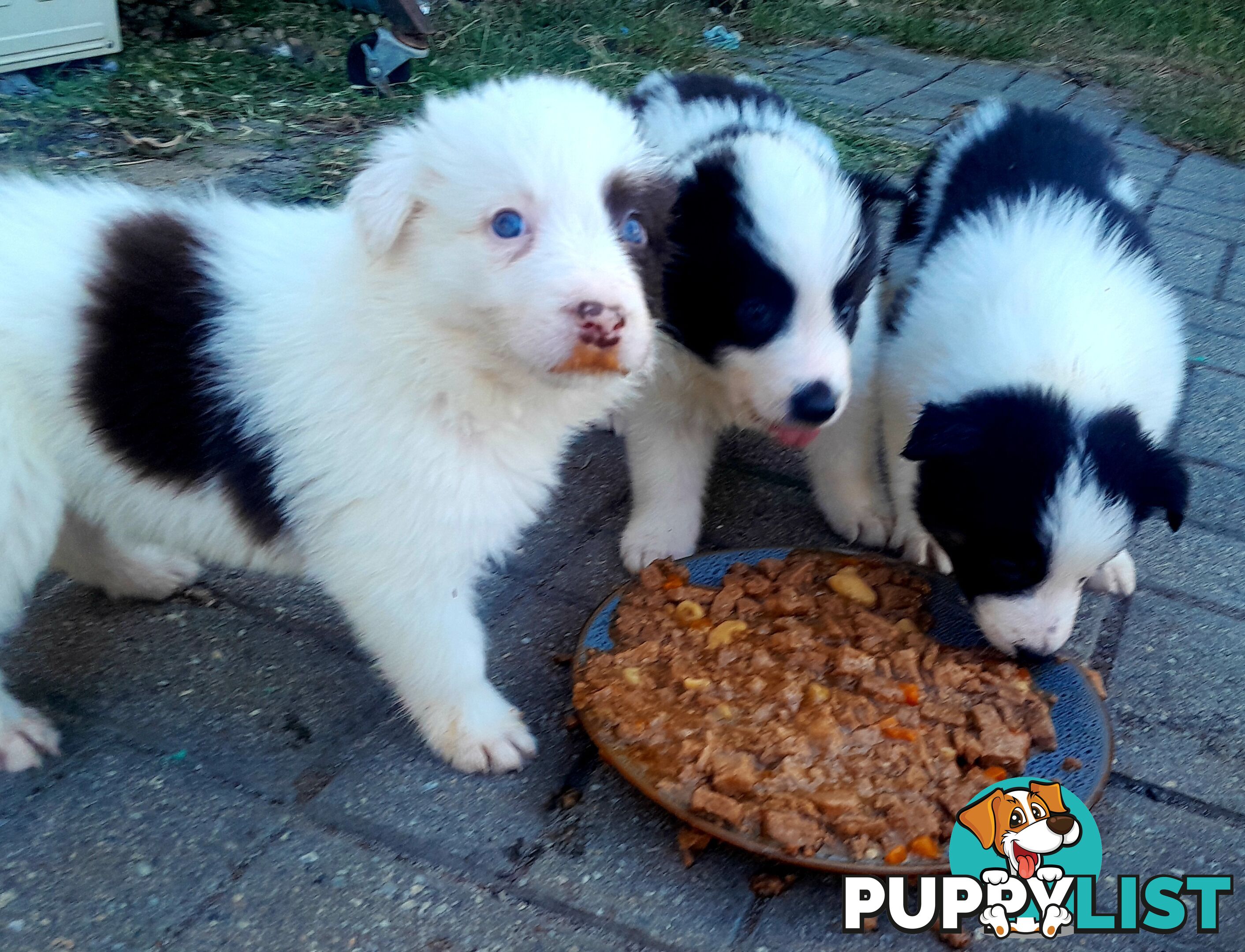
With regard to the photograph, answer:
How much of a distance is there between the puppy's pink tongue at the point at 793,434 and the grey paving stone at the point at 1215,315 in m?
2.53

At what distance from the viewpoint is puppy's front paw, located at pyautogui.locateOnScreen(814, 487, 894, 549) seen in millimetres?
3121

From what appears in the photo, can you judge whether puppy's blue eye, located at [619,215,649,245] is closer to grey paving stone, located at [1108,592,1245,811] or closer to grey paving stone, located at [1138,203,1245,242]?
grey paving stone, located at [1108,592,1245,811]

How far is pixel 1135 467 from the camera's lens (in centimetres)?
225

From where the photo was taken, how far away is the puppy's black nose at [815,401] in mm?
2455

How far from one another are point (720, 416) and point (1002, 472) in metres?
0.86

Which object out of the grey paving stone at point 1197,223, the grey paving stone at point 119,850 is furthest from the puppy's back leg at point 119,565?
the grey paving stone at point 1197,223

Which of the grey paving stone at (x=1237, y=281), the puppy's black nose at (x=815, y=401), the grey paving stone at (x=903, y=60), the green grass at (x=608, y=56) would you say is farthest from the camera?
the grey paving stone at (x=903, y=60)

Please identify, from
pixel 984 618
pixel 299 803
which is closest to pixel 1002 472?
pixel 984 618

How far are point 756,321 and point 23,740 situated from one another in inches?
72.3

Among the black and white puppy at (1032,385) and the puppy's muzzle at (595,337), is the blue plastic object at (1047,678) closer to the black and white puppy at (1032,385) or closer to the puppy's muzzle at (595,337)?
the black and white puppy at (1032,385)

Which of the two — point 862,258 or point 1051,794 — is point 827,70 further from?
point 1051,794

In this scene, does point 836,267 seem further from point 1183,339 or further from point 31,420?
point 31,420

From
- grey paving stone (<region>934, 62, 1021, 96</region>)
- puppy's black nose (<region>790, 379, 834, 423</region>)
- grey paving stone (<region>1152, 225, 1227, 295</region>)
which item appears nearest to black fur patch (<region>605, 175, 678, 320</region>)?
puppy's black nose (<region>790, 379, 834, 423</region>)

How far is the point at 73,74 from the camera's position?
5.28 meters
